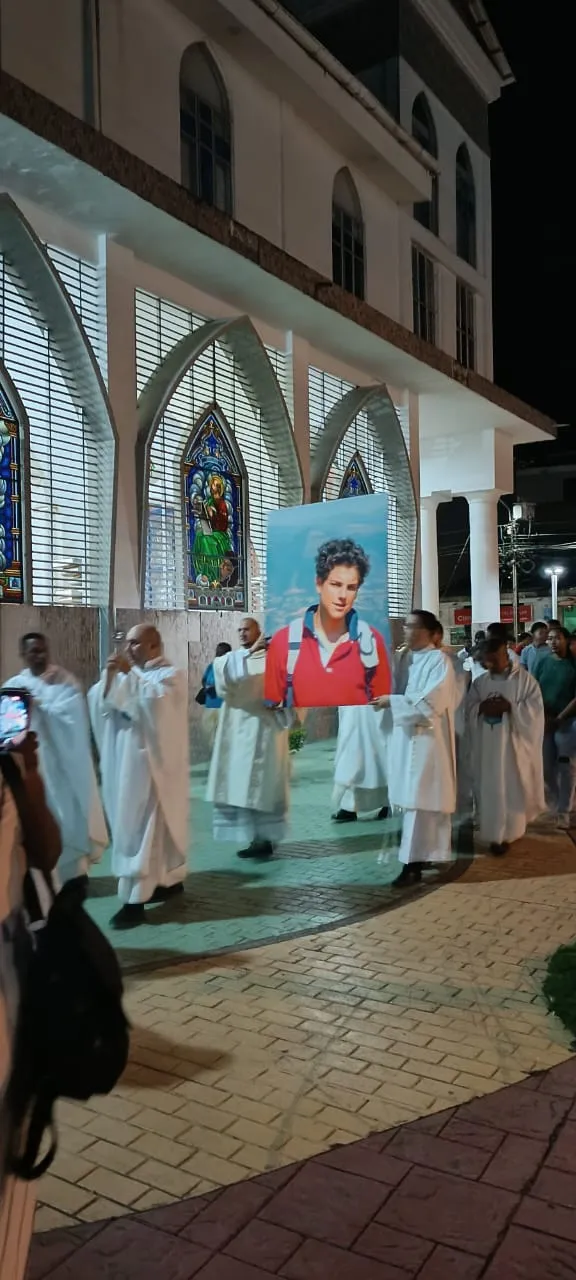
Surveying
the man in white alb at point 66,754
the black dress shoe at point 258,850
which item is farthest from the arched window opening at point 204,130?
the black dress shoe at point 258,850

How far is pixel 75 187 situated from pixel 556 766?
6584 mm

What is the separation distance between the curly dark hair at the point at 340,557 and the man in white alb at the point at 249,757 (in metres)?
1.83

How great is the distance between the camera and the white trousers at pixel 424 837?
20.7ft

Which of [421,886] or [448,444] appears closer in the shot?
[421,886]

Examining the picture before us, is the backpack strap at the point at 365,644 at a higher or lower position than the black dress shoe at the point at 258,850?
higher

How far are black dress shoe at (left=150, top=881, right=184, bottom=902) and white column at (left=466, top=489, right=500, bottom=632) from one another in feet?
37.7

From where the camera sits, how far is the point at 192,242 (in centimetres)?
912

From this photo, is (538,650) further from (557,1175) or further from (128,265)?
(557,1175)

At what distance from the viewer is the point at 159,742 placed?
18.7 feet

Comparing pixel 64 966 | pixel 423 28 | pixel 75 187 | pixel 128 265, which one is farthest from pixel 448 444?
pixel 64 966

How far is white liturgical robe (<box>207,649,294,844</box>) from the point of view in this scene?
23.2 ft

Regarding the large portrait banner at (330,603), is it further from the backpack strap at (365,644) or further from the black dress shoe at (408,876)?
the black dress shoe at (408,876)

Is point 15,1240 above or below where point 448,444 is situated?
below

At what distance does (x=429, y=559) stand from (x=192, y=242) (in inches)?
A: 406
